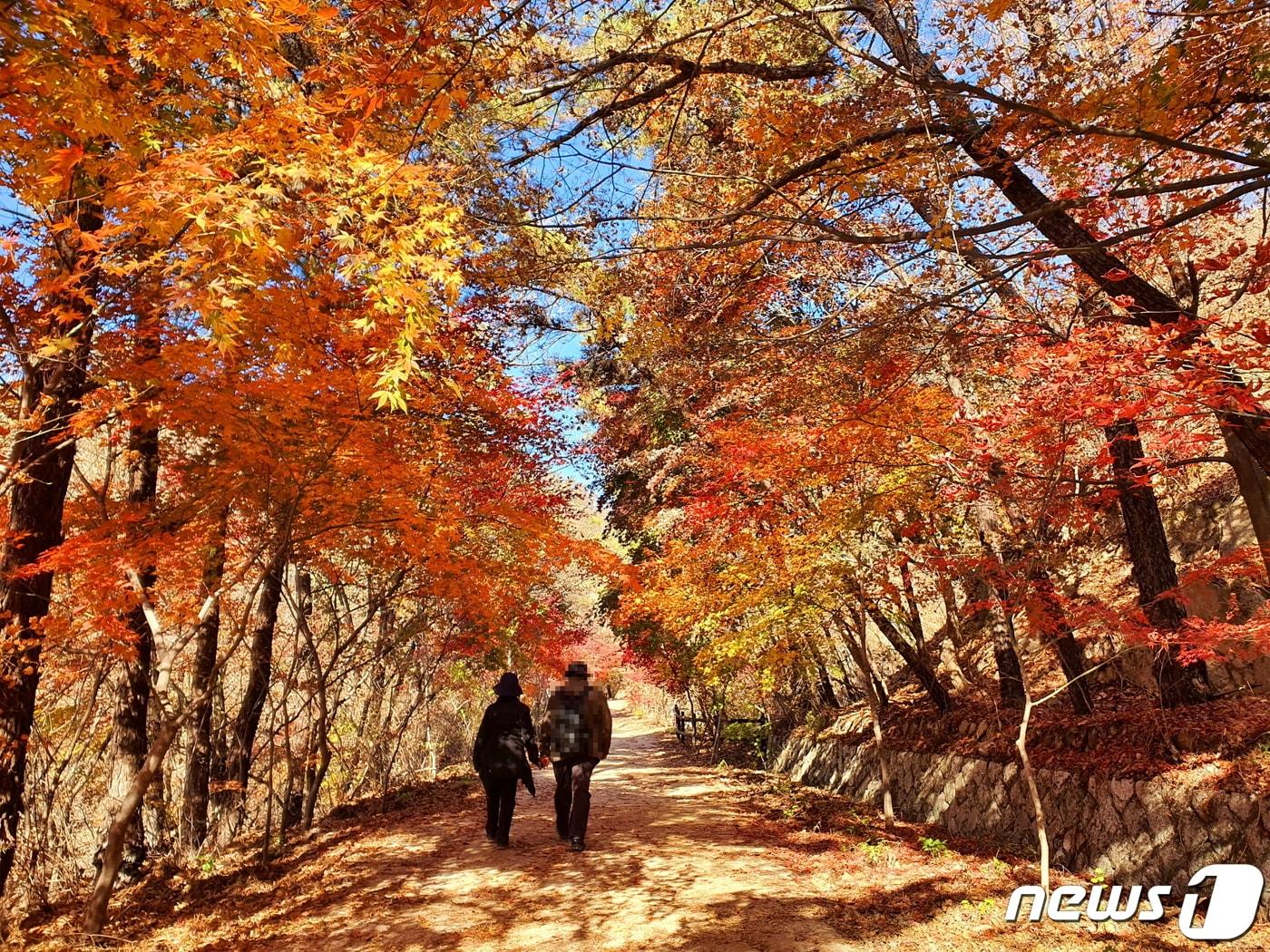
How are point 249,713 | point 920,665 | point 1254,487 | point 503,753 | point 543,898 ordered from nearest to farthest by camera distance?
point 1254,487 → point 543,898 → point 503,753 → point 249,713 → point 920,665

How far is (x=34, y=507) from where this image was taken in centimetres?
604

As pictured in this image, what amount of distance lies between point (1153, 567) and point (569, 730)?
20.7ft

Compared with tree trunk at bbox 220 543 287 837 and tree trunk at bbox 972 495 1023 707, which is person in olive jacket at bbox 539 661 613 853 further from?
tree trunk at bbox 220 543 287 837

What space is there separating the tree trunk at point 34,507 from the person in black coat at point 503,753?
3745 millimetres

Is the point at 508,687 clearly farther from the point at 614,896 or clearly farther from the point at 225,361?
Result: the point at 225,361

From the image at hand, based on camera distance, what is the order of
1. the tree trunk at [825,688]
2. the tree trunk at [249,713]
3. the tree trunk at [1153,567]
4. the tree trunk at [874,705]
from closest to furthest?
the tree trunk at [1153,567], the tree trunk at [874,705], the tree trunk at [249,713], the tree trunk at [825,688]

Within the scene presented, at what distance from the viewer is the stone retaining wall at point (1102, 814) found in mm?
5633

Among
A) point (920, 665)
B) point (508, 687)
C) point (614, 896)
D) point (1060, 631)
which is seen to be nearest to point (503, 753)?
point (508, 687)

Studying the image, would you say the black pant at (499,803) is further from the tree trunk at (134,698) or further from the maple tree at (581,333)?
the tree trunk at (134,698)

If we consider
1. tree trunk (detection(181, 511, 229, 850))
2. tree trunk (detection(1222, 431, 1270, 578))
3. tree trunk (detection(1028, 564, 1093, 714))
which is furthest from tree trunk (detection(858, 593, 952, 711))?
tree trunk (detection(181, 511, 229, 850))

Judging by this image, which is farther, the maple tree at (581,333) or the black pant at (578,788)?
the black pant at (578,788)

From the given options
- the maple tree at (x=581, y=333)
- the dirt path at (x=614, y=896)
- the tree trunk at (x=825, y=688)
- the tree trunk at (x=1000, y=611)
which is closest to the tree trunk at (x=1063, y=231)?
the maple tree at (x=581, y=333)

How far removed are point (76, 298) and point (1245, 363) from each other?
898 centimetres

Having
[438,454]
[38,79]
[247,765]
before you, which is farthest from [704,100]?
[247,765]
